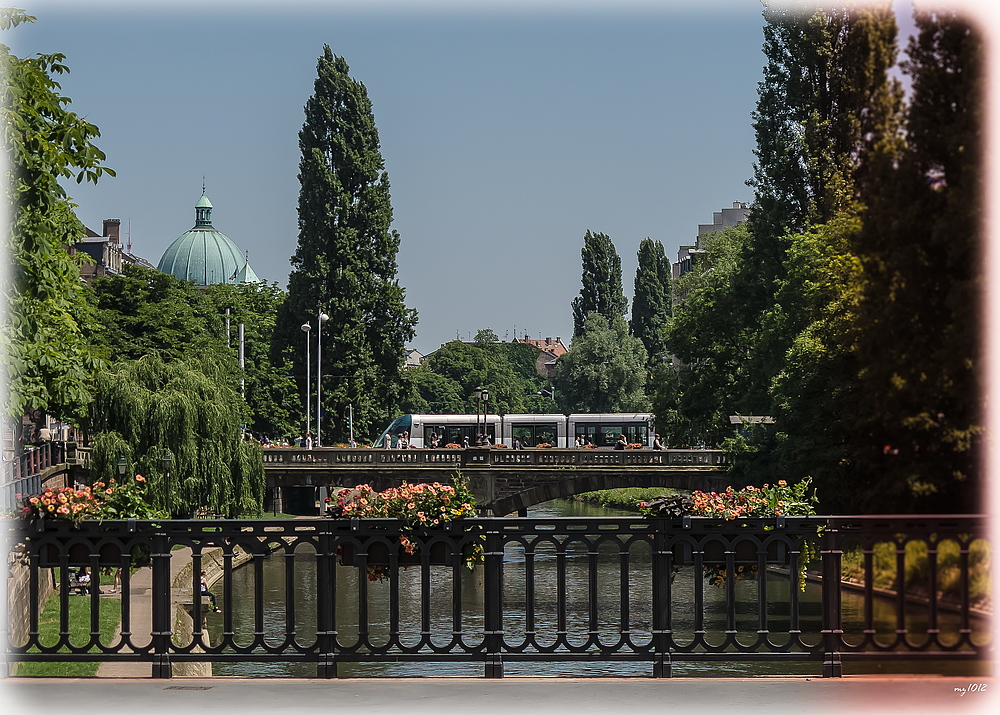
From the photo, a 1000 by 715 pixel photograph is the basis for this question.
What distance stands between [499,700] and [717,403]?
3054 cm

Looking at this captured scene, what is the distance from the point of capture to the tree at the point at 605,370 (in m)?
78.1

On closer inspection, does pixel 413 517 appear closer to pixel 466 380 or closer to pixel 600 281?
pixel 600 281

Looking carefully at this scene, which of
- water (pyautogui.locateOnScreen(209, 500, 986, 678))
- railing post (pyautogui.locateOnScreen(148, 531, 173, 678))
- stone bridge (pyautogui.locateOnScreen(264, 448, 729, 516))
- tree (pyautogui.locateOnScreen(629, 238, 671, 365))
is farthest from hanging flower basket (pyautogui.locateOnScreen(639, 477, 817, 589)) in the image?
tree (pyautogui.locateOnScreen(629, 238, 671, 365))

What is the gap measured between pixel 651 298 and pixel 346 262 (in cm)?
3367

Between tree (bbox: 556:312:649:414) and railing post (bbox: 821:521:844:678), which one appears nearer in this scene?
railing post (bbox: 821:521:844:678)

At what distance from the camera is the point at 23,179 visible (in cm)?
1639

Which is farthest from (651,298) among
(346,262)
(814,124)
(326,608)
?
(326,608)

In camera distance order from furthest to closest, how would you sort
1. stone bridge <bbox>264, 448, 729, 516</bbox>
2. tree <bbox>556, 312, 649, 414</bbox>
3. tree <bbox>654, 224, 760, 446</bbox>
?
tree <bbox>556, 312, 649, 414</bbox> → stone bridge <bbox>264, 448, 729, 516</bbox> → tree <bbox>654, 224, 760, 446</bbox>

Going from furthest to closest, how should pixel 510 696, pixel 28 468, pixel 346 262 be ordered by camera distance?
pixel 346 262 < pixel 28 468 < pixel 510 696

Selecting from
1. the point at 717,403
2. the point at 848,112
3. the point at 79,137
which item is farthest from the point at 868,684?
the point at 717,403

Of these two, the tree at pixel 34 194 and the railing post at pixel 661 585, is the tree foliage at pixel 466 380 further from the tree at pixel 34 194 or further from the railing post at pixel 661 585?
the railing post at pixel 661 585

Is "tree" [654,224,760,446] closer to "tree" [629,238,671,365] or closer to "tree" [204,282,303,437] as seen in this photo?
"tree" [204,282,303,437]

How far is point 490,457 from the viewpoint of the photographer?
43.1 metres

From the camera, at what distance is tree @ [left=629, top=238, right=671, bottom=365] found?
82.0 meters
